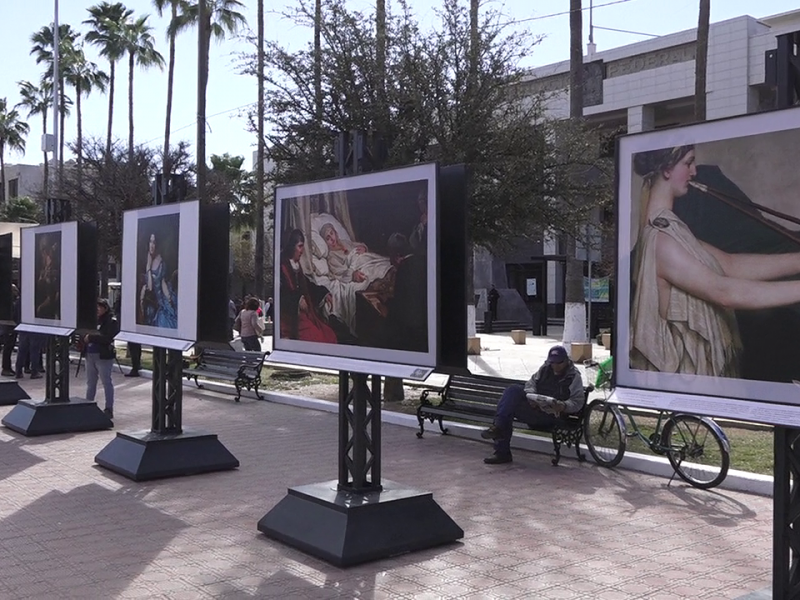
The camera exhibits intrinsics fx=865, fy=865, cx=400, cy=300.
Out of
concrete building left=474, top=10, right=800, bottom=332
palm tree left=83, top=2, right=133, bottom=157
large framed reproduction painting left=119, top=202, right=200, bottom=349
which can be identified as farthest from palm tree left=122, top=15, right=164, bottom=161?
large framed reproduction painting left=119, top=202, right=200, bottom=349

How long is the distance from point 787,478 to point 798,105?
1.78m

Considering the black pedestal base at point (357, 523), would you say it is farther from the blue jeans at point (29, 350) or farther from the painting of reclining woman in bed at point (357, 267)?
the blue jeans at point (29, 350)

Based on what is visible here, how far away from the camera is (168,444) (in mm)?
8727

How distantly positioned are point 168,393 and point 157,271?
1.28 metres

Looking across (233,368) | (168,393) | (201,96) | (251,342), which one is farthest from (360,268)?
(201,96)

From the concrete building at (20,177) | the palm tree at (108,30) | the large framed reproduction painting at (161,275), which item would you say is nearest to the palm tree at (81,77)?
the palm tree at (108,30)

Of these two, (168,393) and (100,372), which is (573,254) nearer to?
(100,372)

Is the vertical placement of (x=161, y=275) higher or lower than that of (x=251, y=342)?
higher

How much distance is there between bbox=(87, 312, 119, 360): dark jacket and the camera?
38.8 ft

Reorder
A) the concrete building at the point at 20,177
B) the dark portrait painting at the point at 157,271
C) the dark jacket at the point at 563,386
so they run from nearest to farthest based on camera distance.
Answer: the dark portrait painting at the point at 157,271
the dark jacket at the point at 563,386
the concrete building at the point at 20,177

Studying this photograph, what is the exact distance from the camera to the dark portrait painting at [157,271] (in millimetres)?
8664

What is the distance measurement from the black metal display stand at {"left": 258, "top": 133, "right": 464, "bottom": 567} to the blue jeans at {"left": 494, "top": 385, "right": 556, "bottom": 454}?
267 centimetres

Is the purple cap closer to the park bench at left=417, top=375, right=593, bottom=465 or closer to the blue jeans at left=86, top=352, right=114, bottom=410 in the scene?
the park bench at left=417, top=375, right=593, bottom=465

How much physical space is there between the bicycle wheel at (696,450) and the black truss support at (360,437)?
330 cm
